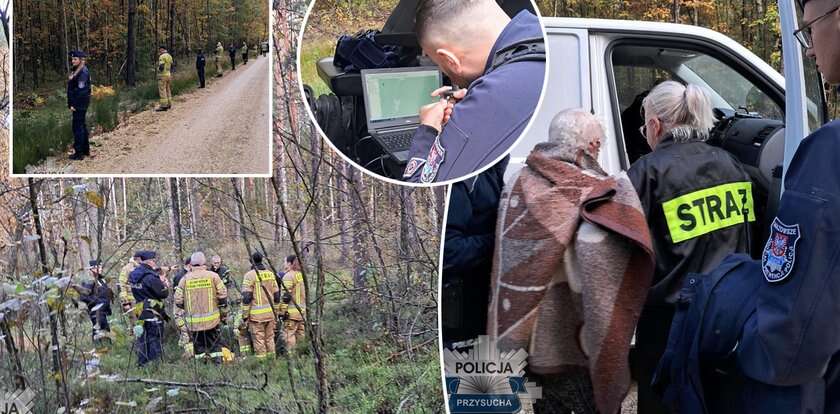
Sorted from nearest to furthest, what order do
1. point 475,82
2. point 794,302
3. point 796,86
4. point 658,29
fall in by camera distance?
point 794,302
point 475,82
point 796,86
point 658,29

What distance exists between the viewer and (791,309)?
5.15 feet

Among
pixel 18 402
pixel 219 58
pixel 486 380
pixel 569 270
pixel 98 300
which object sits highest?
pixel 219 58

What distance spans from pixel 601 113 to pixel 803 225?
1158 millimetres

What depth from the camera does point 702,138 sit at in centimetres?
263

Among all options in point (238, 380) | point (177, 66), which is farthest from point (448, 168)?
point (238, 380)

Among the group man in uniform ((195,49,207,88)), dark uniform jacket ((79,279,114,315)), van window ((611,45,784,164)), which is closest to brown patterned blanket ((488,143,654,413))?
van window ((611,45,784,164))

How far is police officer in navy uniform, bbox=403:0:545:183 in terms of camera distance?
210cm

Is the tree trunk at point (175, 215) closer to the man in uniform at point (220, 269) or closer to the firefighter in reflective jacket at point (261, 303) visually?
the man in uniform at point (220, 269)

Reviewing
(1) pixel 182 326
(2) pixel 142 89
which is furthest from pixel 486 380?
(2) pixel 142 89

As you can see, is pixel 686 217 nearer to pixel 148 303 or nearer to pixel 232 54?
pixel 232 54

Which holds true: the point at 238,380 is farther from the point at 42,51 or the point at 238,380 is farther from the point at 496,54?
the point at 496,54

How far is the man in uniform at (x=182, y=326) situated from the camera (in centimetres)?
263

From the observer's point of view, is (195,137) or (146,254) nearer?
(195,137)

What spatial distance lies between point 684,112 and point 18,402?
287 centimetres
